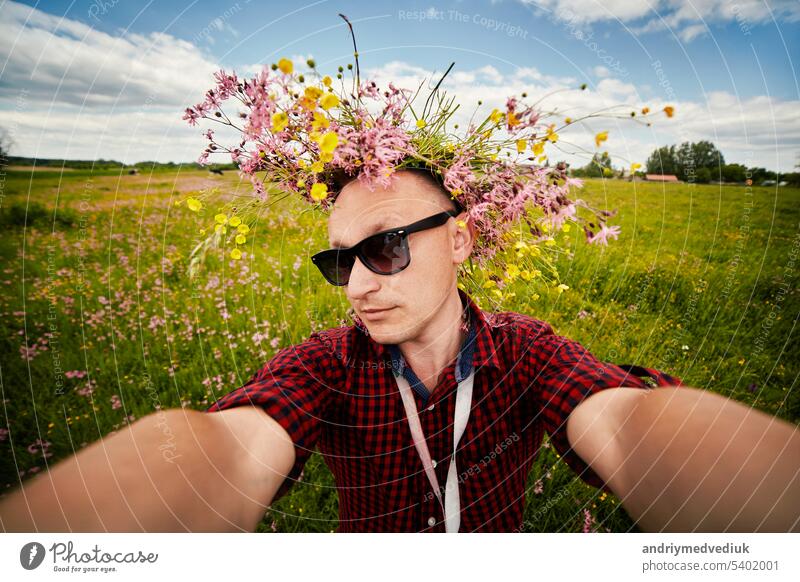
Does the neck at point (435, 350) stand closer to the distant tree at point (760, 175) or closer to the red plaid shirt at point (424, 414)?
the red plaid shirt at point (424, 414)

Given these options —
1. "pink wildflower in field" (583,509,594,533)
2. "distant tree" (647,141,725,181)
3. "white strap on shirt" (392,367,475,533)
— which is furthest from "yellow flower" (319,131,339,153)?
"pink wildflower in field" (583,509,594,533)

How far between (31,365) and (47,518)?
3011 millimetres

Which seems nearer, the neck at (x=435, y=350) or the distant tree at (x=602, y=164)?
the distant tree at (x=602, y=164)

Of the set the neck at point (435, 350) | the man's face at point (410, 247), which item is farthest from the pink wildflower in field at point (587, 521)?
the man's face at point (410, 247)

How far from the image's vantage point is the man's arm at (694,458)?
1.11m

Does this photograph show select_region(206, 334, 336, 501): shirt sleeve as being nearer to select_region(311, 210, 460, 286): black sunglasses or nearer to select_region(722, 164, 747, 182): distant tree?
select_region(311, 210, 460, 286): black sunglasses

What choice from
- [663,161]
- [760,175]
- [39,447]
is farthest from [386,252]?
[39,447]

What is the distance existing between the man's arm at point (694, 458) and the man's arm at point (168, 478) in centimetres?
126

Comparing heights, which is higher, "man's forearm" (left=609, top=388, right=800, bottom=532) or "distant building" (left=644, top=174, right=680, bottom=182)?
"distant building" (left=644, top=174, right=680, bottom=182)

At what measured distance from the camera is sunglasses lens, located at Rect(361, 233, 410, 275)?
1.57 metres

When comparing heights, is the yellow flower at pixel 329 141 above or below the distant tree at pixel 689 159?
below

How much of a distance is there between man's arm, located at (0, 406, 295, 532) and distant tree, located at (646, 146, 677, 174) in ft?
8.45

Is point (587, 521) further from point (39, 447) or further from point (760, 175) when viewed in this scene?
point (39, 447)
